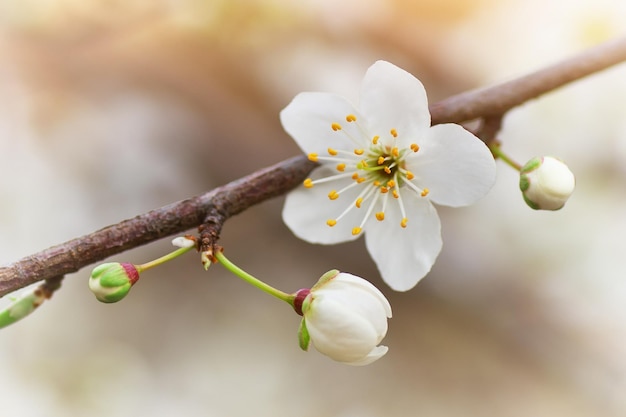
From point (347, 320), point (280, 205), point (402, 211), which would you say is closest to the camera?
point (347, 320)

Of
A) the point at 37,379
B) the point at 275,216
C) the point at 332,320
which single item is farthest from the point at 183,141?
the point at 332,320

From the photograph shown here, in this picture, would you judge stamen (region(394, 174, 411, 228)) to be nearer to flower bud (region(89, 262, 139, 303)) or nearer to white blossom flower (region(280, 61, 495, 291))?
white blossom flower (region(280, 61, 495, 291))

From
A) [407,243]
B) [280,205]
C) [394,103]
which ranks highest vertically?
[394,103]

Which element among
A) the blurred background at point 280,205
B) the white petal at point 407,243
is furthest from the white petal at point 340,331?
the blurred background at point 280,205

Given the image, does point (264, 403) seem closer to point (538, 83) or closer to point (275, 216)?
point (275, 216)

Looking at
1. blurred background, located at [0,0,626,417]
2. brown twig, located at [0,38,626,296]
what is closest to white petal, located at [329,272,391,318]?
brown twig, located at [0,38,626,296]

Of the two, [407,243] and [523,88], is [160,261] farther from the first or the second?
[523,88]

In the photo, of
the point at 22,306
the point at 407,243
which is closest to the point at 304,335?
the point at 407,243
